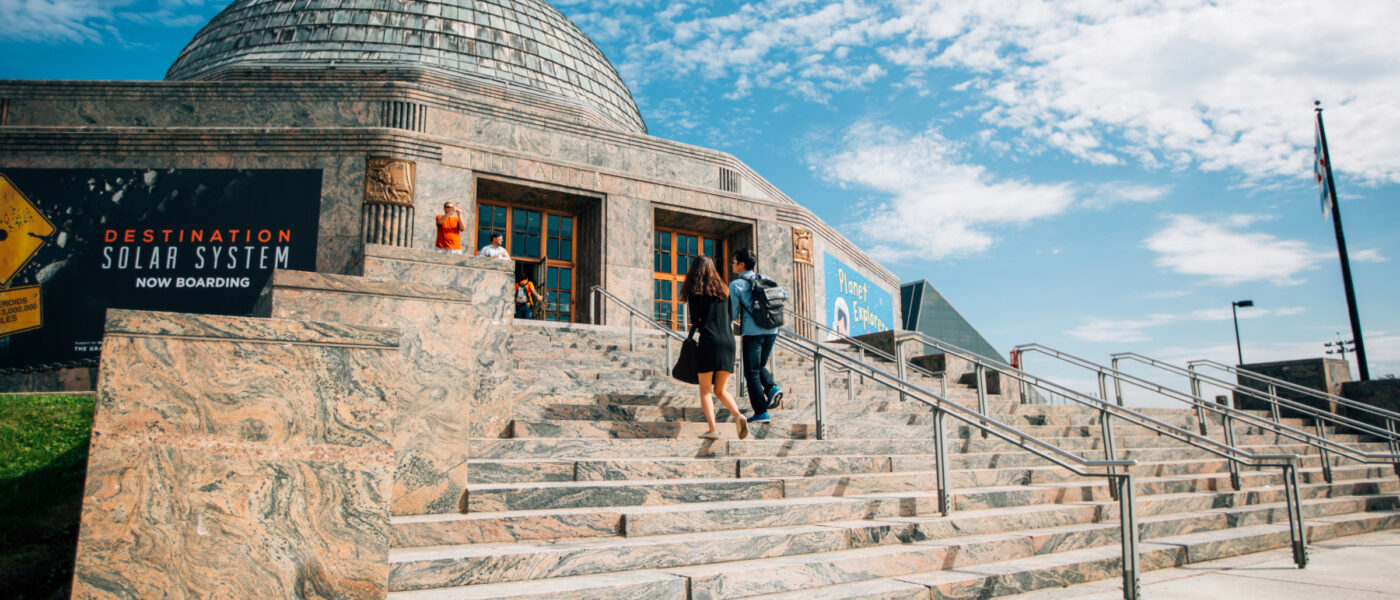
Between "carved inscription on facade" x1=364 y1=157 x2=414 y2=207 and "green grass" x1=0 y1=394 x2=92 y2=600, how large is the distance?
4.35 m

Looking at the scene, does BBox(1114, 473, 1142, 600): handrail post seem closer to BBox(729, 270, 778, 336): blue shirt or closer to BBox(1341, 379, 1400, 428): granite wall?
BBox(729, 270, 778, 336): blue shirt

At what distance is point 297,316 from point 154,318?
1502 mm

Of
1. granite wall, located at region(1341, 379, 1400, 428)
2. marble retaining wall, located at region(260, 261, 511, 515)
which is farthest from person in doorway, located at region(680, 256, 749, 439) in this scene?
granite wall, located at region(1341, 379, 1400, 428)

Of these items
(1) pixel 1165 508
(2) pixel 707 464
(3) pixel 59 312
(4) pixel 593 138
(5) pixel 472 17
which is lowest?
(1) pixel 1165 508

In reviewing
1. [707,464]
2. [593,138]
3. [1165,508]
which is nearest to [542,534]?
[707,464]

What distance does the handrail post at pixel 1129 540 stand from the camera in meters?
3.55

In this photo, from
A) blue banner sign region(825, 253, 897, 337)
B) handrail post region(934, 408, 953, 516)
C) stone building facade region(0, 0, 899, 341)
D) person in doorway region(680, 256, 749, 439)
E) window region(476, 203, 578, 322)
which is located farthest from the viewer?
blue banner sign region(825, 253, 897, 337)

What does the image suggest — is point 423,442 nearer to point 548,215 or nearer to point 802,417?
point 802,417

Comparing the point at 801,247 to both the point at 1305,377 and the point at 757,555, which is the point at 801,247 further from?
the point at 757,555

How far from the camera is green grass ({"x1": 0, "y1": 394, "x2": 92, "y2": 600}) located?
157 inches

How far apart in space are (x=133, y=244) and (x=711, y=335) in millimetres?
8947

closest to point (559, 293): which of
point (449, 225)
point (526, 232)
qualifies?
point (526, 232)

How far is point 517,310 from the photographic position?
10555 millimetres

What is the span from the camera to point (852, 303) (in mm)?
16359
